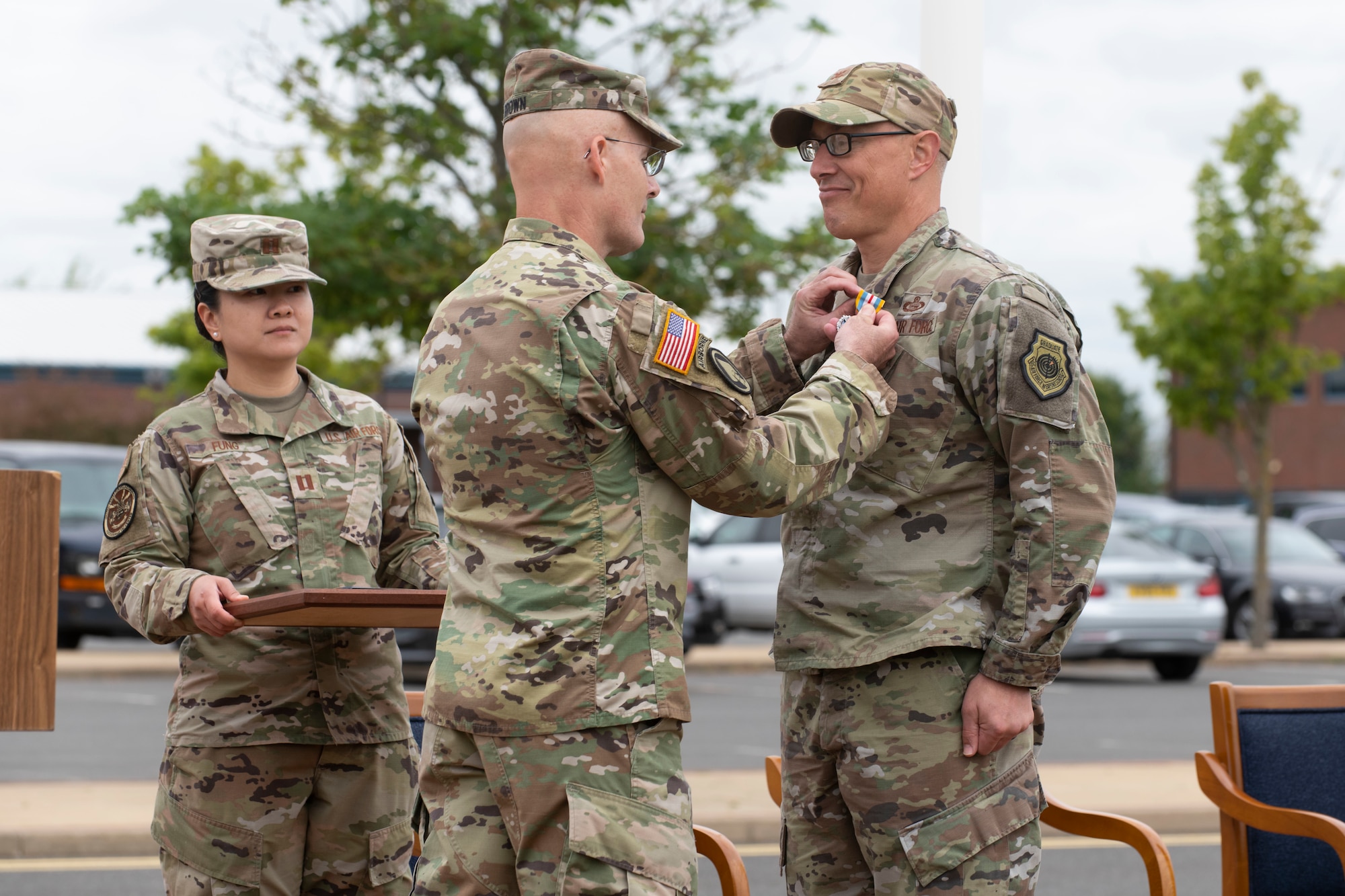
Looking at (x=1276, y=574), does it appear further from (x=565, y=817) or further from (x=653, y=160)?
(x=565, y=817)

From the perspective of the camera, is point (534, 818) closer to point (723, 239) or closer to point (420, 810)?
point (420, 810)

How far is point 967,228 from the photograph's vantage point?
4.77 m

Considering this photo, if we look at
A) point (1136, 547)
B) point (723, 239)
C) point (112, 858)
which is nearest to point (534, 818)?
point (112, 858)

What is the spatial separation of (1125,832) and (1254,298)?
1501 cm

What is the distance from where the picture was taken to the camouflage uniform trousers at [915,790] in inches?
115

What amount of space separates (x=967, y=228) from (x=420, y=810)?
2663 mm

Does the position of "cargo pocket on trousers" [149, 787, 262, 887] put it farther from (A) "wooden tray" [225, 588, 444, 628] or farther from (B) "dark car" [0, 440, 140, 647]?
(B) "dark car" [0, 440, 140, 647]

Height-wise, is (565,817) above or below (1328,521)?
above

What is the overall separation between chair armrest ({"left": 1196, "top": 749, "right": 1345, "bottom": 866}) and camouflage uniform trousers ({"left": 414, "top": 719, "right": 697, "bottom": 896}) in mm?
1832

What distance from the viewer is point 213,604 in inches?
121

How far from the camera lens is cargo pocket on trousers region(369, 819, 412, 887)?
3404 millimetres

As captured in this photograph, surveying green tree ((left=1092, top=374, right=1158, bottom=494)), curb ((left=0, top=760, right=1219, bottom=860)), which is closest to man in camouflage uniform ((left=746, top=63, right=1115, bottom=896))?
curb ((left=0, top=760, right=1219, bottom=860))

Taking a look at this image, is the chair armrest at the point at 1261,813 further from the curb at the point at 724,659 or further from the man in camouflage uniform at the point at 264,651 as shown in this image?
the curb at the point at 724,659

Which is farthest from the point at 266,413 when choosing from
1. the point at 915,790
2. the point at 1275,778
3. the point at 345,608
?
the point at 1275,778
